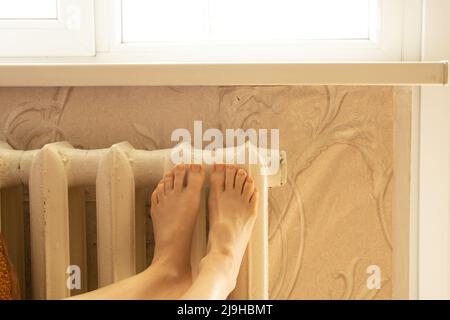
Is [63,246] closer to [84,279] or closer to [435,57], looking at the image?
[84,279]

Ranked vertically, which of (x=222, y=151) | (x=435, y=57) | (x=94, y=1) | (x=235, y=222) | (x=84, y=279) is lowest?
(x=84, y=279)

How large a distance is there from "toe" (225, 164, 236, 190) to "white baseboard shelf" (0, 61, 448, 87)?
0.47 ft

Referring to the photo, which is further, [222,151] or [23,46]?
[23,46]

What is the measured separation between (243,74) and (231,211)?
0.24 m

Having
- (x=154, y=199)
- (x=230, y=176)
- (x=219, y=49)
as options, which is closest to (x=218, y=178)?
(x=230, y=176)

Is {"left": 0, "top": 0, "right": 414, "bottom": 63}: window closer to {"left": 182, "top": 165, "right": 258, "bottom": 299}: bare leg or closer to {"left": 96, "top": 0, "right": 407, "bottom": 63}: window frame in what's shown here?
{"left": 96, "top": 0, "right": 407, "bottom": 63}: window frame

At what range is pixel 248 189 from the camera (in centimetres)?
92

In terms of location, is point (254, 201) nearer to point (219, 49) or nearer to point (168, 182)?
point (168, 182)

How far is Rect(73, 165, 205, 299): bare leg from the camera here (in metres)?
0.91

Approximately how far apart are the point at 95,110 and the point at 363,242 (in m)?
0.57

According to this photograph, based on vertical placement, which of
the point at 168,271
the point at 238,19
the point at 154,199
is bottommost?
the point at 168,271

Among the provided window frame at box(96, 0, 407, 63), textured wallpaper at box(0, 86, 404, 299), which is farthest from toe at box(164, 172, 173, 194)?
window frame at box(96, 0, 407, 63)

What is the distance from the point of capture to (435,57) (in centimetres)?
101

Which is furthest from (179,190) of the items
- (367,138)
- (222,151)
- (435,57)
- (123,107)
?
(435,57)
